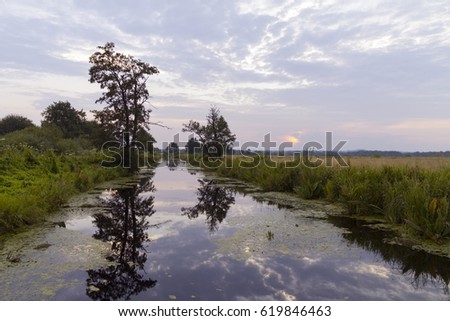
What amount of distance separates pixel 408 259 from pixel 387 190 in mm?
3458

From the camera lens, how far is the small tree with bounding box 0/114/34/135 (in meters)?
47.4

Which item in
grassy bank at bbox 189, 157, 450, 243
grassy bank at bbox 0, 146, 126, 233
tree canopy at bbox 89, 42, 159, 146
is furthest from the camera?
tree canopy at bbox 89, 42, 159, 146

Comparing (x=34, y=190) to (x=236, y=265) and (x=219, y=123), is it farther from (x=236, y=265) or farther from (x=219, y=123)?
(x=219, y=123)

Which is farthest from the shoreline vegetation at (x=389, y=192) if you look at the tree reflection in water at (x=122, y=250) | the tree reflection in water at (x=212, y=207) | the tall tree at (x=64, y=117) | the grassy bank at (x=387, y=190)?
the tall tree at (x=64, y=117)

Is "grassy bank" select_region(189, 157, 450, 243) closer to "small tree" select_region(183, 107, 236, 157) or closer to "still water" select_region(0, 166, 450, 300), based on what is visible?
"still water" select_region(0, 166, 450, 300)

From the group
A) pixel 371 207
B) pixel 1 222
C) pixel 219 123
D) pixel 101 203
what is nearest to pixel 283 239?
pixel 371 207

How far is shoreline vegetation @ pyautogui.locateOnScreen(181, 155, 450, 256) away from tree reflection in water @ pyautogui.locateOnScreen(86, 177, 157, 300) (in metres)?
5.39

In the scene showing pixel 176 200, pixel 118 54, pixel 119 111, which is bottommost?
pixel 176 200

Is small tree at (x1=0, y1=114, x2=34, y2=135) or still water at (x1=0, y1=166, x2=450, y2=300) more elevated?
small tree at (x1=0, y1=114, x2=34, y2=135)

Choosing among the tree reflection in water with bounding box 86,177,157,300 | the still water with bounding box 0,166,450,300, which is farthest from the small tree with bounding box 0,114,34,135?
the still water with bounding box 0,166,450,300

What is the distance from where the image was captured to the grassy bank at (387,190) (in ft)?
23.4

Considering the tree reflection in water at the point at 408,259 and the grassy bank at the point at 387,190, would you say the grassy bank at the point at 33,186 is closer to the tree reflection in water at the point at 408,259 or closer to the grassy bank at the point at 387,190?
the tree reflection in water at the point at 408,259

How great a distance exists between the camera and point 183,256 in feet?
20.7

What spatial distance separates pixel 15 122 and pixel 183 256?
51.9 m
